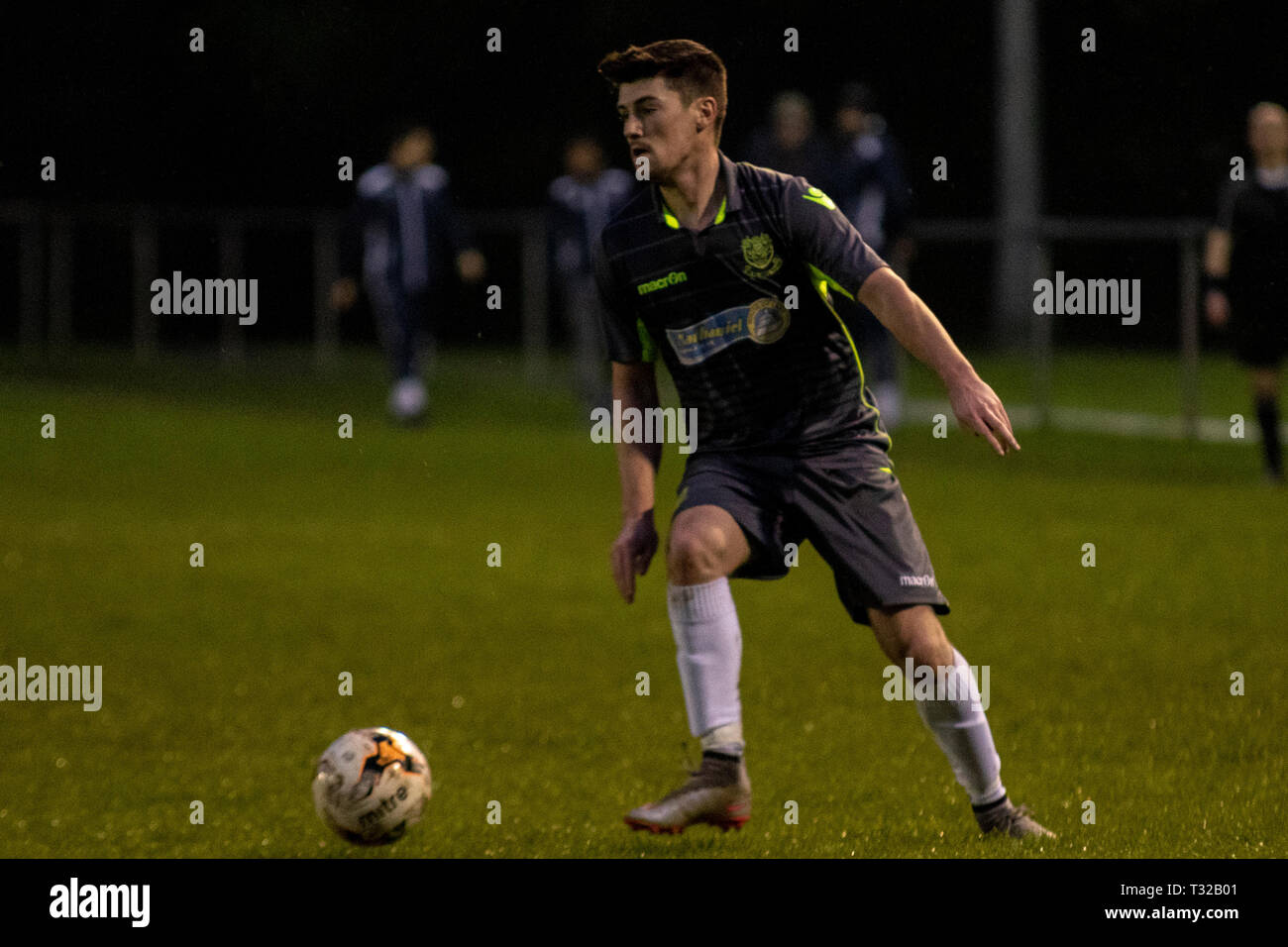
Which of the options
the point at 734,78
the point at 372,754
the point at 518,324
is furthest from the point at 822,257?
the point at 734,78

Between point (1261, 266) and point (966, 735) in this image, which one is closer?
point (966, 735)

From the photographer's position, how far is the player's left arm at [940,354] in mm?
4629

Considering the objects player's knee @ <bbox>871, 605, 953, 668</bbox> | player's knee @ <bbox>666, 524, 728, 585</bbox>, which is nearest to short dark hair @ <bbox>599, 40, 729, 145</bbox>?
player's knee @ <bbox>666, 524, 728, 585</bbox>

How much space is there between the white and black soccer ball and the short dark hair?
180cm

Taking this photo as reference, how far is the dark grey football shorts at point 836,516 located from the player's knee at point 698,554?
0.32 feet

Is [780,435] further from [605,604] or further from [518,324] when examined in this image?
[518,324]

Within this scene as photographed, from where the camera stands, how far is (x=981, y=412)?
15.2 ft

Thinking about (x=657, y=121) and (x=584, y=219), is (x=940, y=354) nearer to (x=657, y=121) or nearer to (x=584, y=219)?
(x=657, y=121)

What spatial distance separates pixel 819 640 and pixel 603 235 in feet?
11.9

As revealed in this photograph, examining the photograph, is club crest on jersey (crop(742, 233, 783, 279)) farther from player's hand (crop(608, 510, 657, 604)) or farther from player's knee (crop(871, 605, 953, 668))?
player's knee (crop(871, 605, 953, 668))

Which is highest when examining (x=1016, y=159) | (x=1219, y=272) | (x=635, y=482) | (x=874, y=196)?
(x=1016, y=159)

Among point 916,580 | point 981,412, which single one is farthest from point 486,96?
point 981,412

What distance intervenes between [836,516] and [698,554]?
0.35m
